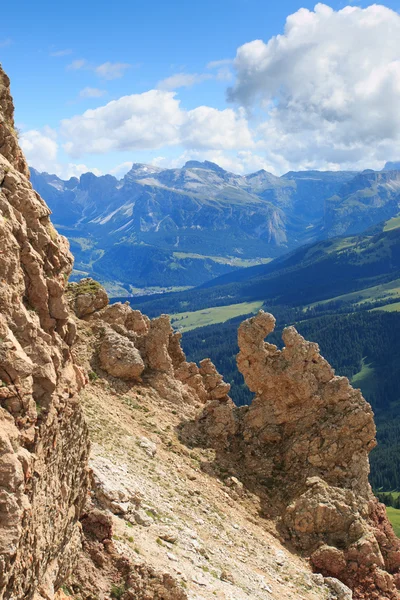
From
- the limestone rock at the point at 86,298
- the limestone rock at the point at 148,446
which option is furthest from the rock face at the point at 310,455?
the limestone rock at the point at 86,298

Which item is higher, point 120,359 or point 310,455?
point 120,359

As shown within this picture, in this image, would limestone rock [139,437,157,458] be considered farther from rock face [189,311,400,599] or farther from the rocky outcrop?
the rocky outcrop

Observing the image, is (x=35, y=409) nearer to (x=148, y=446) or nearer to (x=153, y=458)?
(x=153, y=458)

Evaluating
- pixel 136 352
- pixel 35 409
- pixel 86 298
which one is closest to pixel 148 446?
pixel 136 352

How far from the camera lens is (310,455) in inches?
1805

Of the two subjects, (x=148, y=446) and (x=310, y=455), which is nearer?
(x=148, y=446)

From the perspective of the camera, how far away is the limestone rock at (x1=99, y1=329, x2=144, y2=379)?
46188 millimetres

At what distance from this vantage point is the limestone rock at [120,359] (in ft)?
152

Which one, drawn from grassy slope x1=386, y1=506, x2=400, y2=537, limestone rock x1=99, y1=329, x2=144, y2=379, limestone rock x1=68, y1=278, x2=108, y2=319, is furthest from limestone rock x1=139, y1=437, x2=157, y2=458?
grassy slope x1=386, y1=506, x2=400, y2=537

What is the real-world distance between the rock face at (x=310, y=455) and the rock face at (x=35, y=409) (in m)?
22.8

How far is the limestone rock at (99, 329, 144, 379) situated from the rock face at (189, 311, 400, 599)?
7222mm

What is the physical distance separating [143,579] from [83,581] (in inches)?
118

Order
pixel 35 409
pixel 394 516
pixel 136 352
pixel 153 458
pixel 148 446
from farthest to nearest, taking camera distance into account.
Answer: pixel 394 516
pixel 136 352
pixel 148 446
pixel 153 458
pixel 35 409

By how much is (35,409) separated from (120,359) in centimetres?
2895
